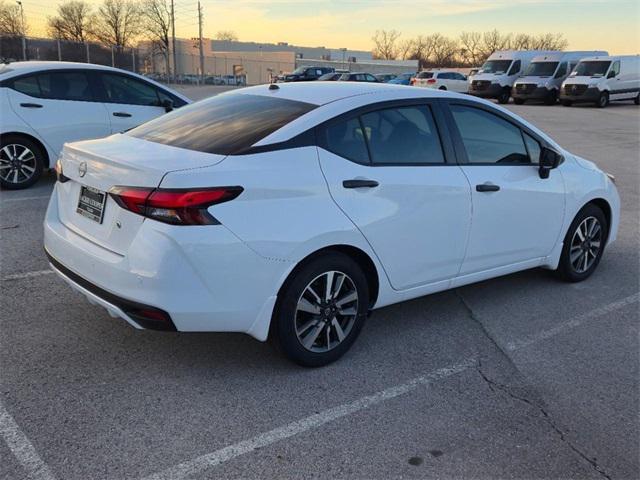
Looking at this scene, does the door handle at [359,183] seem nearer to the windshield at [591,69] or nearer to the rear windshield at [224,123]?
the rear windshield at [224,123]

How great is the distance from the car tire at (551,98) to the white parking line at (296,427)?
31604 millimetres

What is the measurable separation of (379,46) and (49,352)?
116 meters

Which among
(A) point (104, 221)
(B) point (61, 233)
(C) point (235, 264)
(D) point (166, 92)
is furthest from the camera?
Answer: (D) point (166, 92)

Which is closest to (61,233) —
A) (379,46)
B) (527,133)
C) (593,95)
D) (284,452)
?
(284,452)

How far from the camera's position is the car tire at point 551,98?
106 feet

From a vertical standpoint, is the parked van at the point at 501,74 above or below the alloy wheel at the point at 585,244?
above

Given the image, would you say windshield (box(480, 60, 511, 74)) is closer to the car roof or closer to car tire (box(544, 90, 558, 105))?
car tire (box(544, 90, 558, 105))

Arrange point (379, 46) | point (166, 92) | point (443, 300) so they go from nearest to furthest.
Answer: point (443, 300)
point (166, 92)
point (379, 46)

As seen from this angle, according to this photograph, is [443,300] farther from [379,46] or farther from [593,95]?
[379,46]

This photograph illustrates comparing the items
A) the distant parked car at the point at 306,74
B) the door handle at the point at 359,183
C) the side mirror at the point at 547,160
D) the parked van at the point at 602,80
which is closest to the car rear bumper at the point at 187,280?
the door handle at the point at 359,183

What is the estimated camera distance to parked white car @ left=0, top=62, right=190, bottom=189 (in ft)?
26.5

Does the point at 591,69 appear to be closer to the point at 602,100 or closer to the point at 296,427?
the point at 602,100

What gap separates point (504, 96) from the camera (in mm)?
34000

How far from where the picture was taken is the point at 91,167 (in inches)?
139
